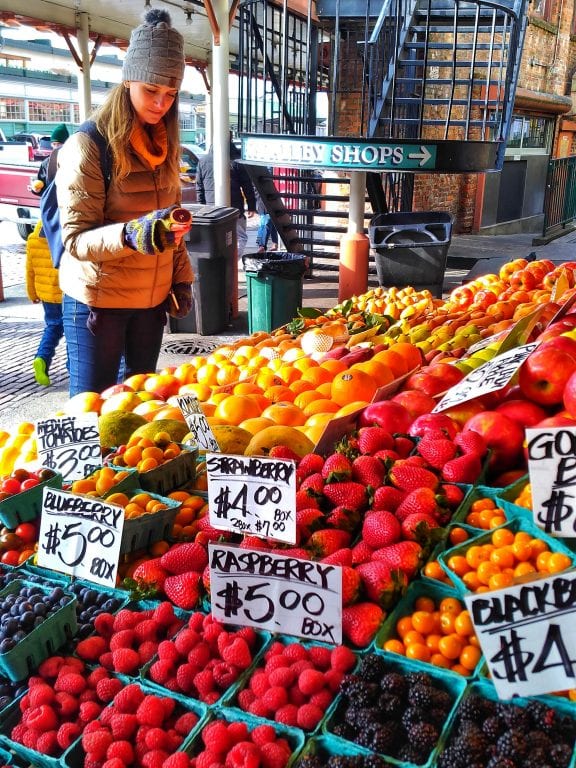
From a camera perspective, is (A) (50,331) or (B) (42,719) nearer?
(B) (42,719)

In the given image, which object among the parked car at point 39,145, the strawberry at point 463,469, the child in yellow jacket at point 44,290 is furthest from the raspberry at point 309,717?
the parked car at point 39,145

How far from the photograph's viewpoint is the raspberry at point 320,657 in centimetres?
137

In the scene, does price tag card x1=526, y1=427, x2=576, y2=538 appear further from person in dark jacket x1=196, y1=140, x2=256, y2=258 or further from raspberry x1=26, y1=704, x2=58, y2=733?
person in dark jacket x1=196, y1=140, x2=256, y2=258

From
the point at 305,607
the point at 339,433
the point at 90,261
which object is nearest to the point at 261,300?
the point at 90,261

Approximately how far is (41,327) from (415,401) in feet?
19.0

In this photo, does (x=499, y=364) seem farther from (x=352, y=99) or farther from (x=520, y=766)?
(x=352, y=99)

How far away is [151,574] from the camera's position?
1621 mm

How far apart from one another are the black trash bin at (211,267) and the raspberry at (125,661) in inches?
212

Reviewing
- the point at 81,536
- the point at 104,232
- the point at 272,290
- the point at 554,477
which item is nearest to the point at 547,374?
the point at 554,477

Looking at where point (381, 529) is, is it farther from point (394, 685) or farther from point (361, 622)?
point (394, 685)

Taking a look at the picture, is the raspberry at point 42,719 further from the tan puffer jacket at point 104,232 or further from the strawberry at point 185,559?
the tan puffer jacket at point 104,232

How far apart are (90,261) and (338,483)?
170 centimetres

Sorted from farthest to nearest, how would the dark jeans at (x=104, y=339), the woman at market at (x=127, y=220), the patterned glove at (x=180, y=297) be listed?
the patterned glove at (x=180, y=297), the dark jeans at (x=104, y=339), the woman at market at (x=127, y=220)

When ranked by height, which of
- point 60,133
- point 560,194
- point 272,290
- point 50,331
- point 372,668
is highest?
point 60,133
